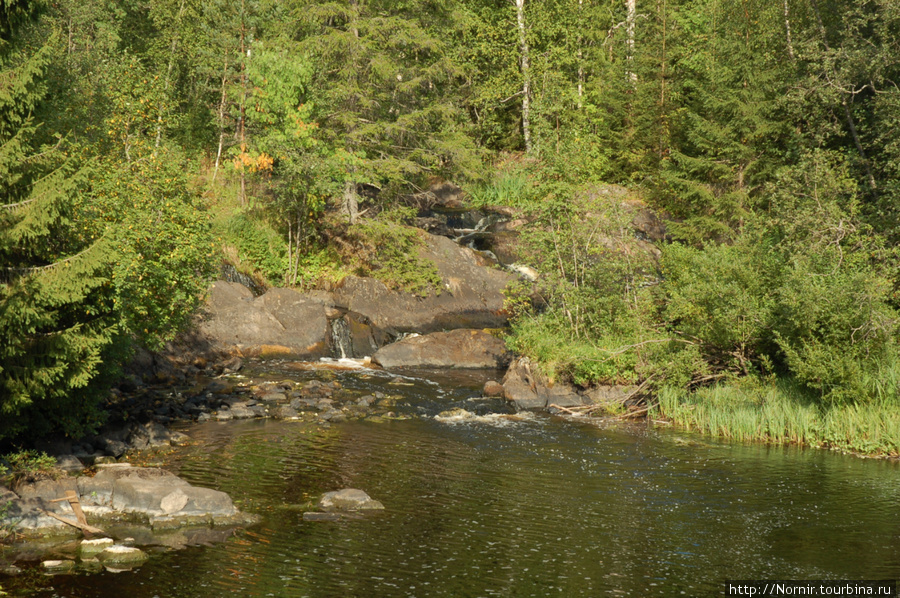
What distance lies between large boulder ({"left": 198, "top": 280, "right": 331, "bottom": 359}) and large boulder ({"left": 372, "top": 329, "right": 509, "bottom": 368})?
289cm

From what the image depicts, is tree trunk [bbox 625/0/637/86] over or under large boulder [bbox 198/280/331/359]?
over

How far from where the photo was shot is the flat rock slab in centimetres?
1377

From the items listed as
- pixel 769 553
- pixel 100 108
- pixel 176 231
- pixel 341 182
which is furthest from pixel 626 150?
pixel 769 553

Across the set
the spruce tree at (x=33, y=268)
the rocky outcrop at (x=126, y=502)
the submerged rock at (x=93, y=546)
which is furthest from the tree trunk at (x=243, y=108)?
the submerged rock at (x=93, y=546)

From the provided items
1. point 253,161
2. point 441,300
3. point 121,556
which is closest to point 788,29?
point 441,300

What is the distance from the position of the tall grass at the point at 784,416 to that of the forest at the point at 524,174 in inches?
3.1

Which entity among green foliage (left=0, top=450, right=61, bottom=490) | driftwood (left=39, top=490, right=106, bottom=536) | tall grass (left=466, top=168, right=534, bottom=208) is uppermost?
tall grass (left=466, top=168, right=534, bottom=208)

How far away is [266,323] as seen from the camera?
30.7m

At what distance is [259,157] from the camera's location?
37.2 m

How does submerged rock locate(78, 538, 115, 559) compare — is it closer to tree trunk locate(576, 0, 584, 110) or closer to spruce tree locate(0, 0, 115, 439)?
spruce tree locate(0, 0, 115, 439)

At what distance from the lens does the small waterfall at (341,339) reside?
30906 millimetres

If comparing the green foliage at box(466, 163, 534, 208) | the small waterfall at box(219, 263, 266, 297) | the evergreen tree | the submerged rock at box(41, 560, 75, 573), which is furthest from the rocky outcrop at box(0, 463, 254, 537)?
the green foliage at box(466, 163, 534, 208)

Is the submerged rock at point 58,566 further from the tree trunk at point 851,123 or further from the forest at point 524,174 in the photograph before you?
the tree trunk at point 851,123

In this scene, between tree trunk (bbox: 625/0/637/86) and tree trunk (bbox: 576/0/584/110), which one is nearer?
tree trunk (bbox: 625/0/637/86)
